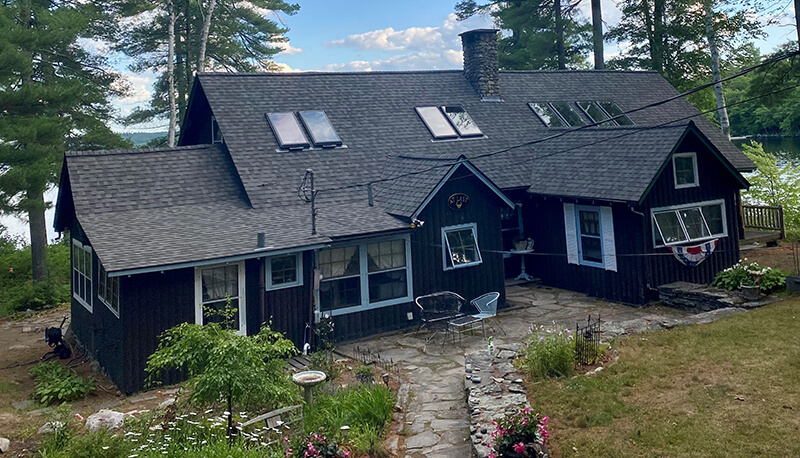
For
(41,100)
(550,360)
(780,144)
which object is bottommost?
(550,360)

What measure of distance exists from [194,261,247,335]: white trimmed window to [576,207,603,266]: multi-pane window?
8.42 meters

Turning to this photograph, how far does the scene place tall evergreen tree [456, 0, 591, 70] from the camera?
105 ft

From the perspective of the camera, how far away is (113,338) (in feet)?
35.2

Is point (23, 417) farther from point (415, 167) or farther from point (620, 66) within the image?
point (620, 66)

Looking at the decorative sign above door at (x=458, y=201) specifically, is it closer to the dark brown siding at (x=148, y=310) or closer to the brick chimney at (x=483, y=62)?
the dark brown siding at (x=148, y=310)

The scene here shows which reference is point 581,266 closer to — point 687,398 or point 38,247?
point 687,398

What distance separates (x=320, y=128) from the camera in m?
16.0

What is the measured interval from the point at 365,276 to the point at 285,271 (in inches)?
70.4

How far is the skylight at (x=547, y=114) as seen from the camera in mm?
19344

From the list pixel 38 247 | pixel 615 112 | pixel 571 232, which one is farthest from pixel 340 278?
pixel 38 247

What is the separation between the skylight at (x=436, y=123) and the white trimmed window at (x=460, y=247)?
4267 mm

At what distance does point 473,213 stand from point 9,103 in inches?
561

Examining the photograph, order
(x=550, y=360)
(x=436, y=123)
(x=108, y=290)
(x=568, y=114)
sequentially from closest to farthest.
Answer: (x=550, y=360) → (x=108, y=290) → (x=436, y=123) → (x=568, y=114)

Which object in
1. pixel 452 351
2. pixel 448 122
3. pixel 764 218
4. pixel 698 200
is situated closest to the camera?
pixel 452 351
